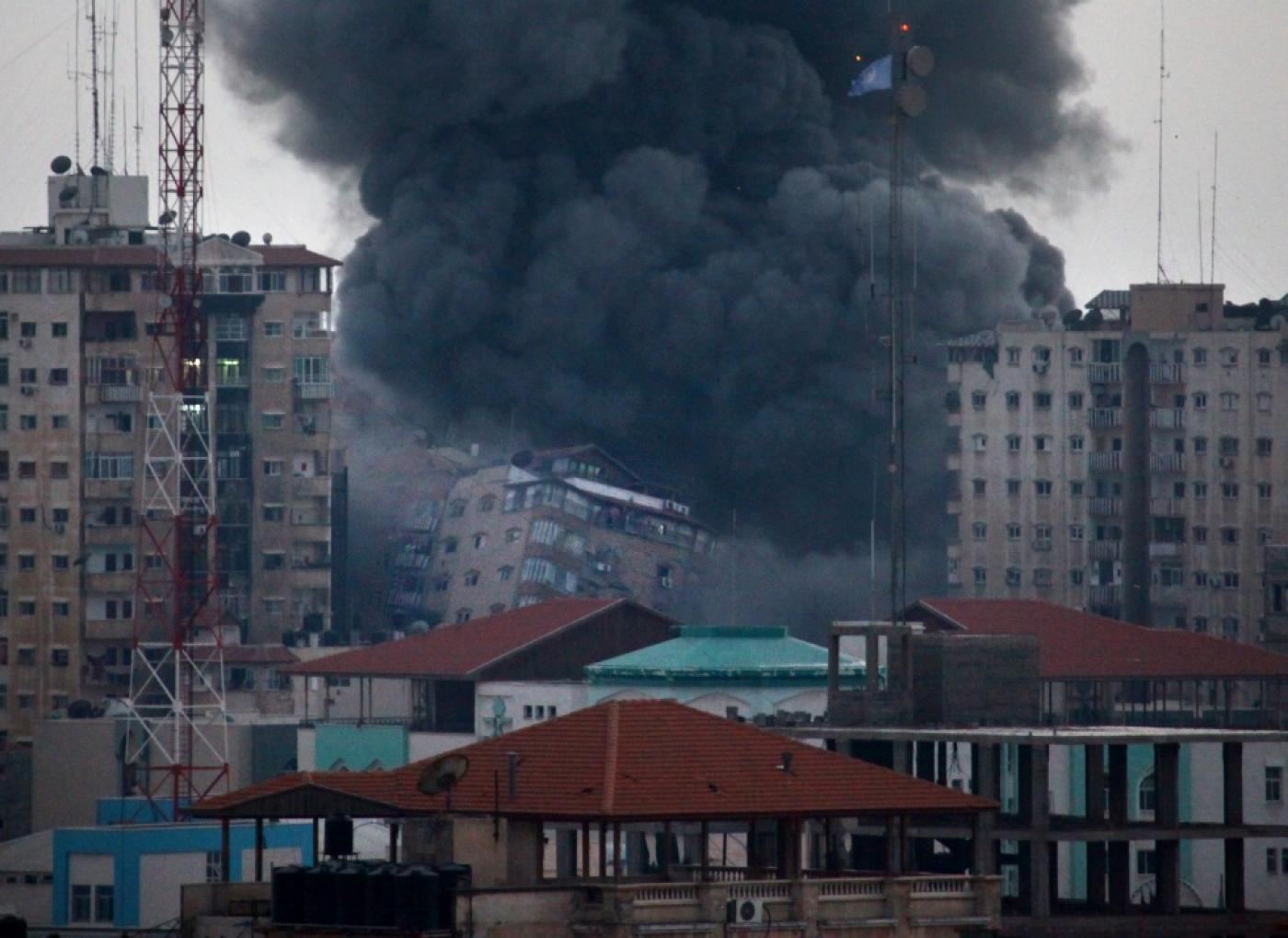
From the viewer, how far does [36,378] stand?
13550cm

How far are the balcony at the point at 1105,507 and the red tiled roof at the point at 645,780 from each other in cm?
8264

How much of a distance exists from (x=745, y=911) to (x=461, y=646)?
59.9m

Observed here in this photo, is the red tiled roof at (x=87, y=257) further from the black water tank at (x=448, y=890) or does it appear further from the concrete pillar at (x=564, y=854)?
the black water tank at (x=448, y=890)

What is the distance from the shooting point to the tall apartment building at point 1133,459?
460ft

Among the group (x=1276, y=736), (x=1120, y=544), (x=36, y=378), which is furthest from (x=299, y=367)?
(x=1276, y=736)

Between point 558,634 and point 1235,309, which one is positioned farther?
point 1235,309

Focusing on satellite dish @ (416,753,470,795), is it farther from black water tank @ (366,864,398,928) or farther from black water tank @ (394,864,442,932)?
black water tank @ (394,864,442,932)

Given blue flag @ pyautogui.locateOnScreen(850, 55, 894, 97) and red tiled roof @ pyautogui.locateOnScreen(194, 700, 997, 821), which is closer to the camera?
red tiled roof @ pyautogui.locateOnScreen(194, 700, 997, 821)

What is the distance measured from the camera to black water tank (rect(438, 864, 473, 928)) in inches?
1981

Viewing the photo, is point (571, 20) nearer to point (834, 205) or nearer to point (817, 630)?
point (834, 205)

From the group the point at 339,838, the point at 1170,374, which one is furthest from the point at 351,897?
the point at 1170,374

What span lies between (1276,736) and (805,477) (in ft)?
225

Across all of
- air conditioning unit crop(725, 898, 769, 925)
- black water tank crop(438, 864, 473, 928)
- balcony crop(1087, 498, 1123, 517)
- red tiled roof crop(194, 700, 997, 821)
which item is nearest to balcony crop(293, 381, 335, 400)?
balcony crop(1087, 498, 1123, 517)

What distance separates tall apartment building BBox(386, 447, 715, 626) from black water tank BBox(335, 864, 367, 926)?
85.9m
